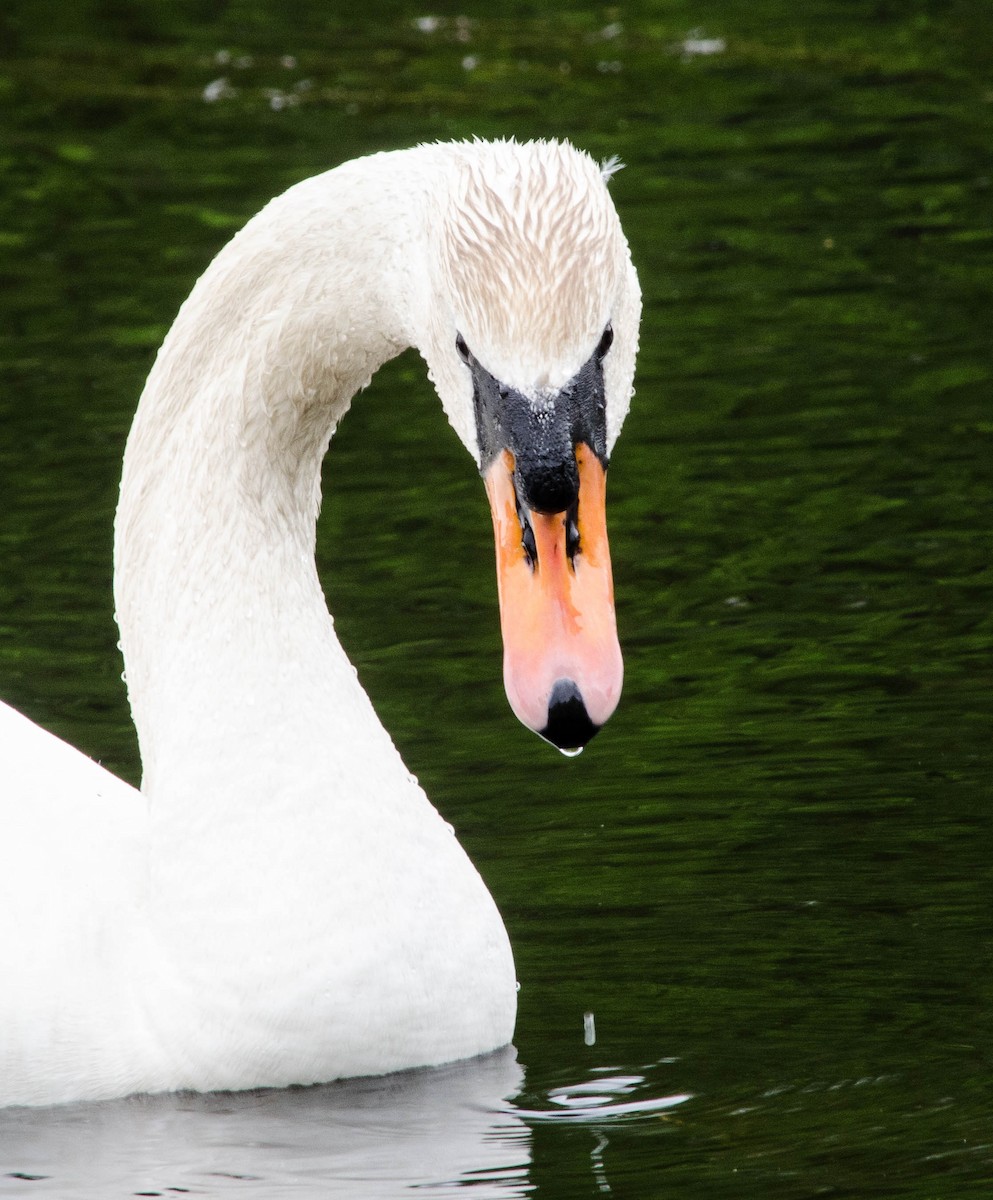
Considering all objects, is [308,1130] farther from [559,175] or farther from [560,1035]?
[559,175]

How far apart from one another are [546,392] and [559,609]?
1.41ft

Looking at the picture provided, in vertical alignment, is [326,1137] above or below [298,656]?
below

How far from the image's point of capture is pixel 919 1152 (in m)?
5.77

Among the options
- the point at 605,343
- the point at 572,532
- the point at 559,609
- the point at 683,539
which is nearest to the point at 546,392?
the point at 605,343

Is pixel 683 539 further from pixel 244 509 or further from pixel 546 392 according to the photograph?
pixel 546 392

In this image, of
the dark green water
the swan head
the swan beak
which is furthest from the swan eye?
the dark green water

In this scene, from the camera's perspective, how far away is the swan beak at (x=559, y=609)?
210 inches

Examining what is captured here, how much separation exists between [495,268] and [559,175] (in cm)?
30

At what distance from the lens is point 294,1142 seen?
19.9 ft

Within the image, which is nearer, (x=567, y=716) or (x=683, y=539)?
(x=567, y=716)

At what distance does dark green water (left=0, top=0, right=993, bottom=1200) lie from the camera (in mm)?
6242

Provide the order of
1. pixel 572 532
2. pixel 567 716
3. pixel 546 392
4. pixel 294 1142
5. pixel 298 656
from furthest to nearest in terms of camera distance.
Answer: pixel 298 656 → pixel 294 1142 → pixel 572 532 → pixel 546 392 → pixel 567 716

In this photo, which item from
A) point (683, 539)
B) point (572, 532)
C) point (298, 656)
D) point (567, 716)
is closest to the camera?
point (567, 716)

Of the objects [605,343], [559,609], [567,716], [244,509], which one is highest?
[605,343]
